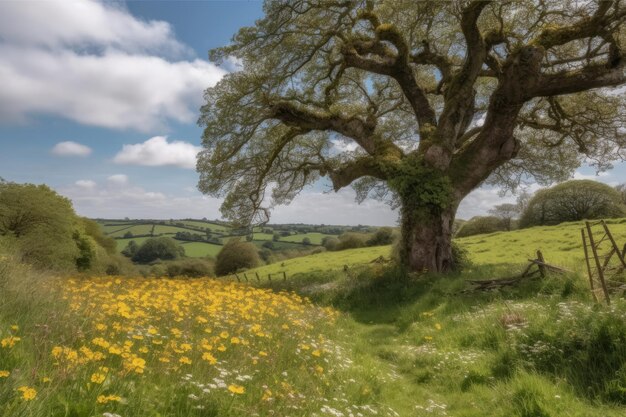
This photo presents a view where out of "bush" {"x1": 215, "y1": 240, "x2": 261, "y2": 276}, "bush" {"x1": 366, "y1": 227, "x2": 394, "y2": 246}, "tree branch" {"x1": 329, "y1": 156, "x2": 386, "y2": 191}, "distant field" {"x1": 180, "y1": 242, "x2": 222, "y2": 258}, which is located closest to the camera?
"tree branch" {"x1": 329, "y1": 156, "x2": 386, "y2": 191}

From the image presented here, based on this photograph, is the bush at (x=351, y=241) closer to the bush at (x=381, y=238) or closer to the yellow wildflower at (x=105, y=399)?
the bush at (x=381, y=238)

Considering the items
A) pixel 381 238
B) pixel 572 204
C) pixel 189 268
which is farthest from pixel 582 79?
pixel 189 268

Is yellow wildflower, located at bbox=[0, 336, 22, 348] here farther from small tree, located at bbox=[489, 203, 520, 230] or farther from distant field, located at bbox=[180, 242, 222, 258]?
distant field, located at bbox=[180, 242, 222, 258]

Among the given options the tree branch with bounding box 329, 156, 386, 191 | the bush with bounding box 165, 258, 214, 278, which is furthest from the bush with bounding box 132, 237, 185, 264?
the tree branch with bounding box 329, 156, 386, 191

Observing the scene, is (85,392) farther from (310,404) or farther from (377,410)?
(377,410)

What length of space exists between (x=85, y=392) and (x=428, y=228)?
1501 centimetres

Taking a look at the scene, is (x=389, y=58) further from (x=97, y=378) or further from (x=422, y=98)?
(x=97, y=378)

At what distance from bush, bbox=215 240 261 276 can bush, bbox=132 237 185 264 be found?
72.8 feet

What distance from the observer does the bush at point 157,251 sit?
70.9 metres

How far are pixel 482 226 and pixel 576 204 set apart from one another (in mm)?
10773

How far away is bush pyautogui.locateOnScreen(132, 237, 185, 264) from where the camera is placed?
7088cm

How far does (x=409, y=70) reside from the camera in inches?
738

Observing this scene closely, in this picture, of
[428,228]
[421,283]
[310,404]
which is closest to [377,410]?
[310,404]

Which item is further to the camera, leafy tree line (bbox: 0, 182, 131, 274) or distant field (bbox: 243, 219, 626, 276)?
leafy tree line (bbox: 0, 182, 131, 274)
